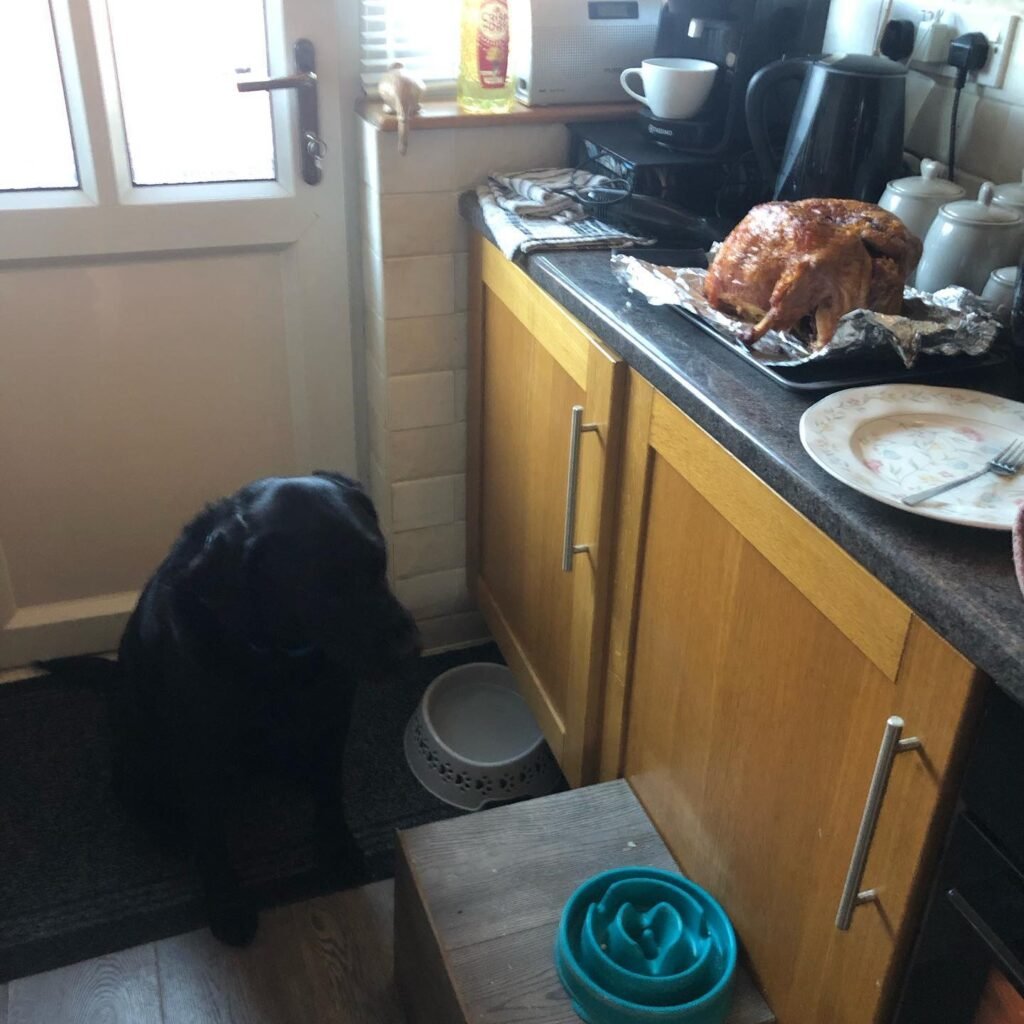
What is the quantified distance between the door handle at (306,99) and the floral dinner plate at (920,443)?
108cm

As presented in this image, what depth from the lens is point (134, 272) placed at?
Answer: 174cm

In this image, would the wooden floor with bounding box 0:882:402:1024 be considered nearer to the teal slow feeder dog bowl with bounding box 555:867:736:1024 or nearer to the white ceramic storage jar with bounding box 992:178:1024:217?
the teal slow feeder dog bowl with bounding box 555:867:736:1024

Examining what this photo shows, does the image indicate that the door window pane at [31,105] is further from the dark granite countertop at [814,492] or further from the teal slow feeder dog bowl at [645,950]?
the teal slow feeder dog bowl at [645,950]

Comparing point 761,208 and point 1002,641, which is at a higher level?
point 761,208

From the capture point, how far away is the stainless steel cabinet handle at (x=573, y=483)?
127cm

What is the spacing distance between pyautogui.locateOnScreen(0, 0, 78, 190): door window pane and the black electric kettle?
1057 mm

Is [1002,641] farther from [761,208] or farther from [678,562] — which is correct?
[761,208]

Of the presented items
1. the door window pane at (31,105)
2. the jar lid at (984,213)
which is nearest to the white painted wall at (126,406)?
the door window pane at (31,105)

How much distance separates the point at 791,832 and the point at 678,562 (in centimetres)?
30

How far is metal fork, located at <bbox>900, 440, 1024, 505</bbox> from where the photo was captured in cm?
80

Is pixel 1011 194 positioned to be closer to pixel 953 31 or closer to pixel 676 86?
pixel 953 31

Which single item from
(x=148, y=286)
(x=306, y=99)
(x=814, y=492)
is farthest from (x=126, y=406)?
(x=814, y=492)

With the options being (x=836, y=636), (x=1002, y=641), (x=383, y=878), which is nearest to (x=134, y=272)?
(x=383, y=878)

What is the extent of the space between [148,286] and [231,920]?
1.03 m
